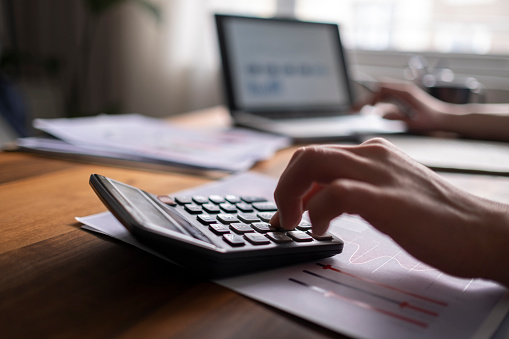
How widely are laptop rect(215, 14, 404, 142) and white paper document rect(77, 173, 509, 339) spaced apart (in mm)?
558

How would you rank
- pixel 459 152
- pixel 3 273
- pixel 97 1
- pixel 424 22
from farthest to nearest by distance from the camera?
pixel 97 1
pixel 424 22
pixel 459 152
pixel 3 273

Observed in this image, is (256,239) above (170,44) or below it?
below

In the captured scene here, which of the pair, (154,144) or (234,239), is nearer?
(234,239)

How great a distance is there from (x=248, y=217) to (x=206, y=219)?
0.13 feet

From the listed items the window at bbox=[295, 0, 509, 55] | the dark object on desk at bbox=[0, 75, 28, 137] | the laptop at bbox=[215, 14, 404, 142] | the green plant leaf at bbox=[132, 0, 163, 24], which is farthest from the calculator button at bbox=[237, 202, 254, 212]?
the green plant leaf at bbox=[132, 0, 163, 24]

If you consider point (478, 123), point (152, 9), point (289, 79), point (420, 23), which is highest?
point (152, 9)

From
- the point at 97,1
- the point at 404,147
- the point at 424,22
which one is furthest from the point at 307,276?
the point at 97,1

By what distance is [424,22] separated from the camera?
6.70 ft

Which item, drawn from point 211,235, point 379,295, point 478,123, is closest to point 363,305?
point 379,295

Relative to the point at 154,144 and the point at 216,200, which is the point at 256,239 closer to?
the point at 216,200

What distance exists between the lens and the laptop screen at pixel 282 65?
1054mm

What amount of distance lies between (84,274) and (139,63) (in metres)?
2.18

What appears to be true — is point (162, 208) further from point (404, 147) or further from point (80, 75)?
point (80, 75)

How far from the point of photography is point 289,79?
114 centimetres
